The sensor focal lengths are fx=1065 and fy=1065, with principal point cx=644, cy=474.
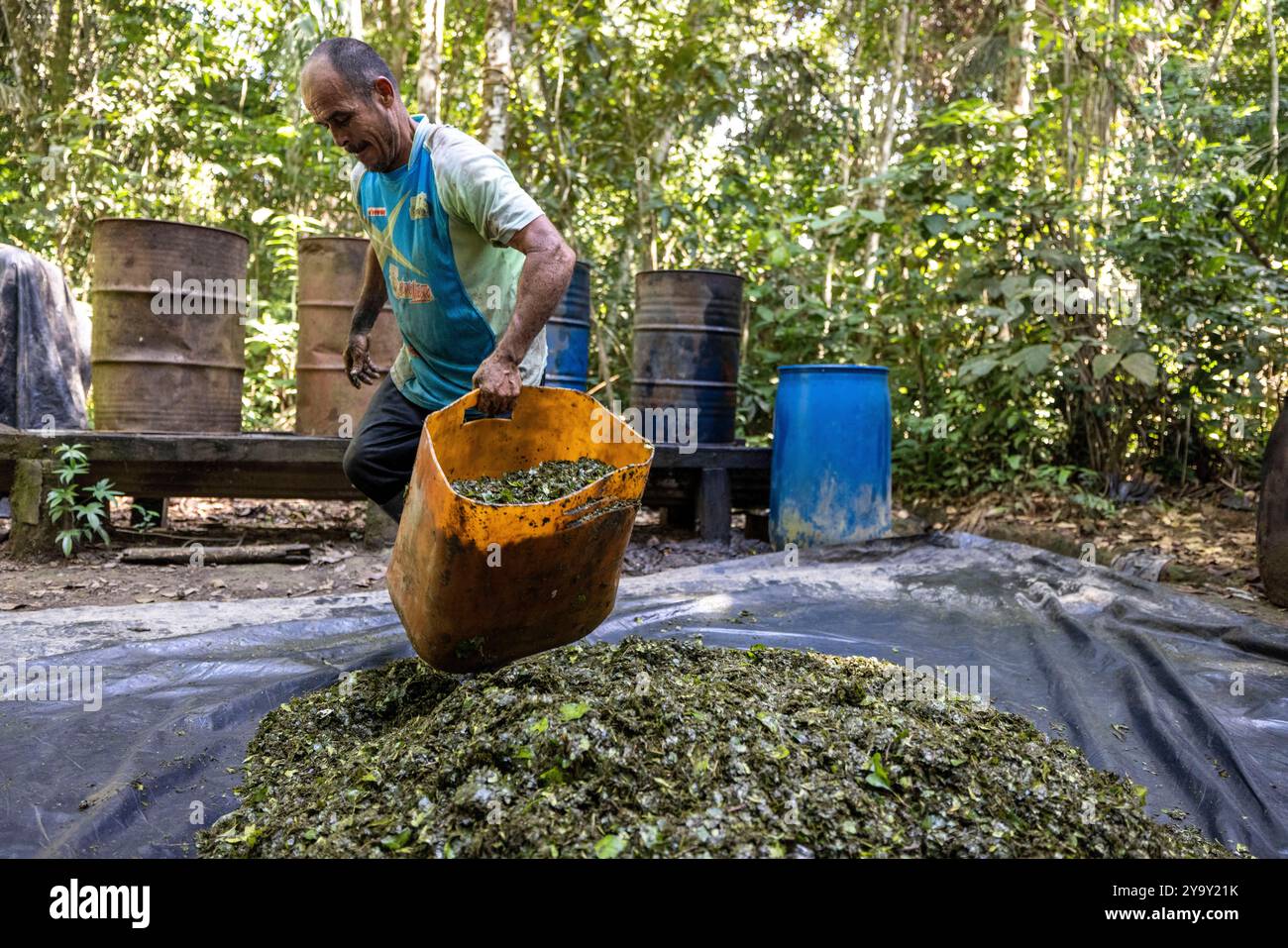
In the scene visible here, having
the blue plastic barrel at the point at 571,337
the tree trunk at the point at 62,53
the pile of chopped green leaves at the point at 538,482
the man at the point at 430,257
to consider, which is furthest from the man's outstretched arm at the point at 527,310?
the tree trunk at the point at 62,53

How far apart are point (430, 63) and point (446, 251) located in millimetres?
3806

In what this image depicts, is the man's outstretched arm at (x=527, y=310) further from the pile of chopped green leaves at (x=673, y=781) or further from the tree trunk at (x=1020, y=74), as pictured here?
the tree trunk at (x=1020, y=74)

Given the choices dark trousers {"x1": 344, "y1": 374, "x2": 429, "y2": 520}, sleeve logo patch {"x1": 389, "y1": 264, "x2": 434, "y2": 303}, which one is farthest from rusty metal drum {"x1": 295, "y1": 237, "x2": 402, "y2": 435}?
sleeve logo patch {"x1": 389, "y1": 264, "x2": 434, "y2": 303}

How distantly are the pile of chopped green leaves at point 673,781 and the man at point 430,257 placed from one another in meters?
0.71

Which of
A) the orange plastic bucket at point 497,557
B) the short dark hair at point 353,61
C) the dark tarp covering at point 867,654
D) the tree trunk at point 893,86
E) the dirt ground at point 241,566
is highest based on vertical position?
the tree trunk at point 893,86

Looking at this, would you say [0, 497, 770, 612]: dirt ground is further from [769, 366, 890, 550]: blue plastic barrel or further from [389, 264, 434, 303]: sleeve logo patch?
[389, 264, 434, 303]: sleeve logo patch

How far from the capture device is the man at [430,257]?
2244 mm

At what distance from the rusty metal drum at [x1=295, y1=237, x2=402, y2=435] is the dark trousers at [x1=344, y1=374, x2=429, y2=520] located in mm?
2541

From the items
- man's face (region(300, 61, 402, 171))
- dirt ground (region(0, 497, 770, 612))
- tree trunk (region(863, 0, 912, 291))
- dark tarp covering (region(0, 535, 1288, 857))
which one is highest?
tree trunk (region(863, 0, 912, 291))

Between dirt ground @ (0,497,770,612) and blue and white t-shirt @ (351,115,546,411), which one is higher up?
blue and white t-shirt @ (351,115,546,411)

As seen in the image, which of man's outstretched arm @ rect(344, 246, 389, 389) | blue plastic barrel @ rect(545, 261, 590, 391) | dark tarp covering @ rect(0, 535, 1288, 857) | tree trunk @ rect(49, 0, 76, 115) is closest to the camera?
dark tarp covering @ rect(0, 535, 1288, 857)

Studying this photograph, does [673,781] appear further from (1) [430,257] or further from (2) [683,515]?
(2) [683,515]

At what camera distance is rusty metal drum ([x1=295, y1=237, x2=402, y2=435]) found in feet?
17.0
